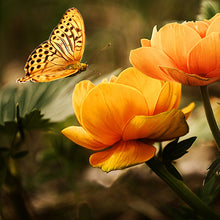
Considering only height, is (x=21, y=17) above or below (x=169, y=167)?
below

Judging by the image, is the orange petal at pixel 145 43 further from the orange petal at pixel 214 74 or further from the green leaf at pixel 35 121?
the green leaf at pixel 35 121

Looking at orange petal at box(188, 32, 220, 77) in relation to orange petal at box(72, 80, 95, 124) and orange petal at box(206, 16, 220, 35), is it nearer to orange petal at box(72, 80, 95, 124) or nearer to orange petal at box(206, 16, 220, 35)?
orange petal at box(206, 16, 220, 35)

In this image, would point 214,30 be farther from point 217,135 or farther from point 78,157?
point 78,157

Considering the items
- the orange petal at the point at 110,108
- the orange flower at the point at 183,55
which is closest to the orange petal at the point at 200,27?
the orange flower at the point at 183,55

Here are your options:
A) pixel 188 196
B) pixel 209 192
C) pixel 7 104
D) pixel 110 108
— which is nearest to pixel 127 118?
pixel 110 108

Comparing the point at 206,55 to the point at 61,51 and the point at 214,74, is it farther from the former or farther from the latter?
the point at 61,51

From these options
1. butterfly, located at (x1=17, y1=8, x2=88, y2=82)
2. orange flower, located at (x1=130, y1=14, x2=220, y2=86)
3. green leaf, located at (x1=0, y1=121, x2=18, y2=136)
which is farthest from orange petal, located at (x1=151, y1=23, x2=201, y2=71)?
green leaf, located at (x1=0, y1=121, x2=18, y2=136)

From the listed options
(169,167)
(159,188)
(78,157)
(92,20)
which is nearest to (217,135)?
(169,167)
